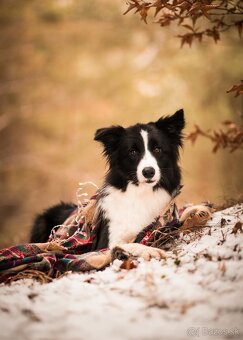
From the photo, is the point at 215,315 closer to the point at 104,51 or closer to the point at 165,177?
the point at 165,177

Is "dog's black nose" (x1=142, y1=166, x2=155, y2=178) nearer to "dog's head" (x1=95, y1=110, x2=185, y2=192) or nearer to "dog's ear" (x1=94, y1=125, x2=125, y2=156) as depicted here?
"dog's head" (x1=95, y1=110, x2=185, y2=192)

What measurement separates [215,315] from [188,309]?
0.15 m

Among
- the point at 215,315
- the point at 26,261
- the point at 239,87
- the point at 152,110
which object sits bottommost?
the point at 215,315

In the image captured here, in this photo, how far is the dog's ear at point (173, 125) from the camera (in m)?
4.28

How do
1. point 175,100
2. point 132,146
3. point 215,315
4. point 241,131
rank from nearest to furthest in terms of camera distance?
point 215,315
point 241,131
point 132,146
point 175,100

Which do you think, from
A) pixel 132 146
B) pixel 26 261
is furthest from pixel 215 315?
pixel 132 146

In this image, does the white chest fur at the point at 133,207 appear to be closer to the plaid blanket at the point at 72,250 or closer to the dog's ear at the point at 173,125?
the plaid blanket at the point at 72,250

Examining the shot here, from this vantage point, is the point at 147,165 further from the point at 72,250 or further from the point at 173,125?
the point at 72,250

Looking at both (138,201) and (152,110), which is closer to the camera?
(138,201)

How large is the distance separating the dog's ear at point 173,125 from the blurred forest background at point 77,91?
7890mm

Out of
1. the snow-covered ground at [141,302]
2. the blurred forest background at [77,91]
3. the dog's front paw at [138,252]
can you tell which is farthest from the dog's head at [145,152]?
the blurred forest background at [77,91]

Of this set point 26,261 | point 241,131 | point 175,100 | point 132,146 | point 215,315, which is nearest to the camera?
point 215,315

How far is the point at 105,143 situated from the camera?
4441 millimetres

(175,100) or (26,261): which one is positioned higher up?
(175,100)
